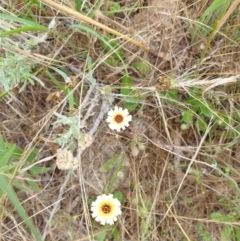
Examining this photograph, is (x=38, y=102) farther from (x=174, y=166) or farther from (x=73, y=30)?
(x=174, y=166)

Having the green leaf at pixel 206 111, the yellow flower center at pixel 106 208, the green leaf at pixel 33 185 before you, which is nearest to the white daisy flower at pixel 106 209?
the yellow flower center at pixel 106 208

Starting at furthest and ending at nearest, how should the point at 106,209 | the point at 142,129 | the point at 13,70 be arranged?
1. the point at 142,129
2. the point at 106,209
3. the point at 13,70

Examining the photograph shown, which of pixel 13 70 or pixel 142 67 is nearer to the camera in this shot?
pixel 13 70

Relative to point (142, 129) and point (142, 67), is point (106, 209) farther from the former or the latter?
point (142, 67)

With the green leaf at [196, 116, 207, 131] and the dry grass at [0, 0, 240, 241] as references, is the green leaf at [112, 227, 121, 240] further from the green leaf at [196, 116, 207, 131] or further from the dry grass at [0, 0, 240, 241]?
the green leaf at [196, 116, 207, 131]

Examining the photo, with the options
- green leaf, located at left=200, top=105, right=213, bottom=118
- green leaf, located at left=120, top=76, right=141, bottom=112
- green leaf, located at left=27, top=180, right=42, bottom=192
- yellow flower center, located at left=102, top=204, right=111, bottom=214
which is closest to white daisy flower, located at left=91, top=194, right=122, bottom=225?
yellow flower center, located at left=102, top=204, right=111, bottom=214

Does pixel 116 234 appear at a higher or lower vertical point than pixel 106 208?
lower

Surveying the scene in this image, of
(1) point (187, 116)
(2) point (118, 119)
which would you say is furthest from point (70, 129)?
(1) point (187, 116)
